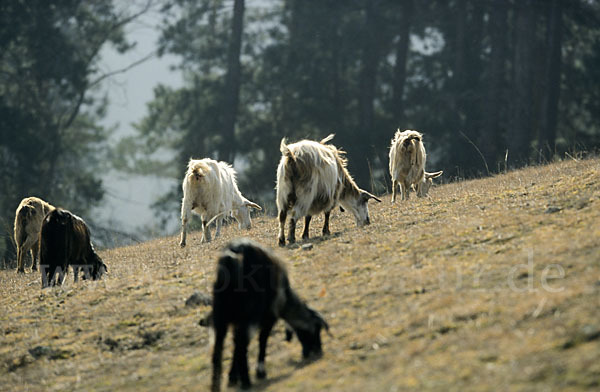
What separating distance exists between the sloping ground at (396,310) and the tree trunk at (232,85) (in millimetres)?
19013

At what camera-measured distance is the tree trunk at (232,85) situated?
31297 millimetres

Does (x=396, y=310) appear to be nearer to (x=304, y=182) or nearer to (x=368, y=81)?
(x=304, y=182)

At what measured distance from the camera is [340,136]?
103 ft

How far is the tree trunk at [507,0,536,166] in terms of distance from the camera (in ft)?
98.6

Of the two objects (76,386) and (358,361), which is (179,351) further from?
(358,361)

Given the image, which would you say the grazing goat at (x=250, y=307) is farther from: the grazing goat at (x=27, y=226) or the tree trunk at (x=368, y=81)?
the tree trunk at (x=368, y=81)

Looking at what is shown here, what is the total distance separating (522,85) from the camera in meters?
30.7

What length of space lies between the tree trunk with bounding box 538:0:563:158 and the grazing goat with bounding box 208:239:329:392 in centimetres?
2673

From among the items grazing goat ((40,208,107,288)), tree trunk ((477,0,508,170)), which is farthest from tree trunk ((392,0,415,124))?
grazing goat ((40,208,107,288))

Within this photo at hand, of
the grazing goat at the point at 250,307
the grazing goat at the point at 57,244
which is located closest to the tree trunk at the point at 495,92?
the grazing goat at the point at 57,244

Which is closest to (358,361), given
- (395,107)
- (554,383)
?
(554,383)

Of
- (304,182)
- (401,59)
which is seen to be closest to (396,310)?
(304,182)

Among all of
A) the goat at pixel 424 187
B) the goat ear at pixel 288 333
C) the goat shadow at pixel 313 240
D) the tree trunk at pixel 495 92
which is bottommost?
the goat ear at pixel 288 333

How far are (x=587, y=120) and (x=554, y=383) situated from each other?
35229mm
